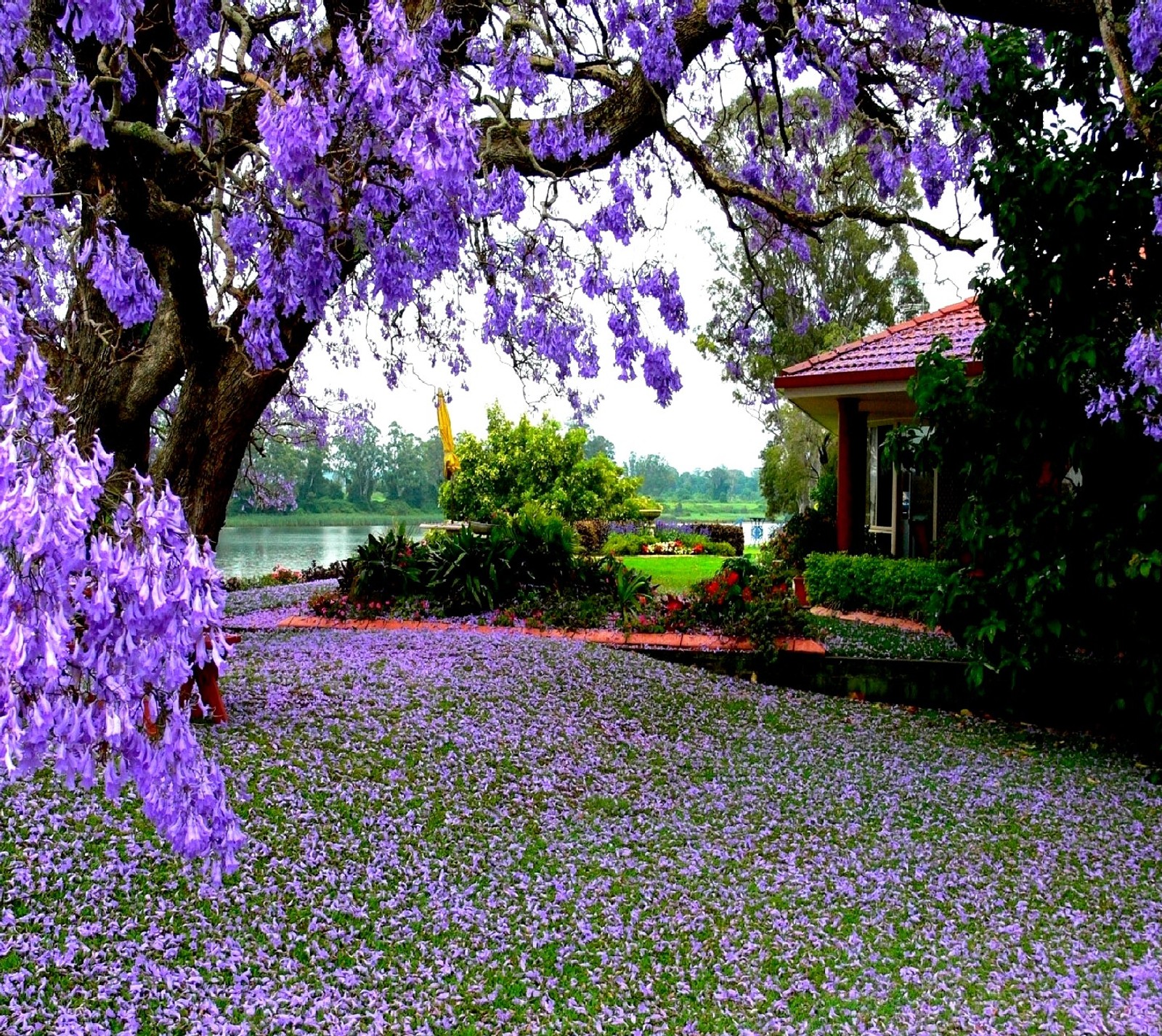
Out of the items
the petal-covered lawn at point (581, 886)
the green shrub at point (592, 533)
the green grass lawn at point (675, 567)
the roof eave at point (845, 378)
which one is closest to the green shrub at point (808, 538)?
the green grass lawn at point (675, 567)

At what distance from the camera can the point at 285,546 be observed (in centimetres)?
2353

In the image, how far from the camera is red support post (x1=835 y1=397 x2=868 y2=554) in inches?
503

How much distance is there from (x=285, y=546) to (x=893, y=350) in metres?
15.7

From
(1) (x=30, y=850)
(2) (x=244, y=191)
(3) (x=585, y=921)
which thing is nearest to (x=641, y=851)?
(3) (x=585, y=921)

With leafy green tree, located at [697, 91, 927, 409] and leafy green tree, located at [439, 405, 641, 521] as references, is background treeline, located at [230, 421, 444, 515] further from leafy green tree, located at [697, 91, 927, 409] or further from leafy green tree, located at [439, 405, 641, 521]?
leafy green tree, located at [697, 91, 927, 409]

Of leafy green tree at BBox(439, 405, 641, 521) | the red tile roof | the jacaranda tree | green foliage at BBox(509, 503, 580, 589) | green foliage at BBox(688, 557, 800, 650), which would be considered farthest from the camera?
leafy green tree at BBox(439, 405, 641, 521)

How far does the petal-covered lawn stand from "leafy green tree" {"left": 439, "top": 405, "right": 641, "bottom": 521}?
16.9m

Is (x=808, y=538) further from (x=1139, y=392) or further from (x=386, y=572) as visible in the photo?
(x=1139, y=392)

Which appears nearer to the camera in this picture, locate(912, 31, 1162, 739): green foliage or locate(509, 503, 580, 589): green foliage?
locate(912, 31, 1162, 739): green foliage

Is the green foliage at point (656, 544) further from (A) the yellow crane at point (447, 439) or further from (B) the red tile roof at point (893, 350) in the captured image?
(B) the red tile roof at point (893, 350)

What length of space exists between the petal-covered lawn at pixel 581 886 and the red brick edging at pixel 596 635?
1.78 metres

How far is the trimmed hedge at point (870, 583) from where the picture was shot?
10797mm

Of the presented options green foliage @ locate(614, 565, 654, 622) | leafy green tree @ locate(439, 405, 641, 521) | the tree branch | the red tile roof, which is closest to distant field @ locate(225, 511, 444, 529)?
leafy green tree @ locate(439, 405, 641, 521)

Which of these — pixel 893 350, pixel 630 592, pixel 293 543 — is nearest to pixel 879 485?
pixel 893 350
